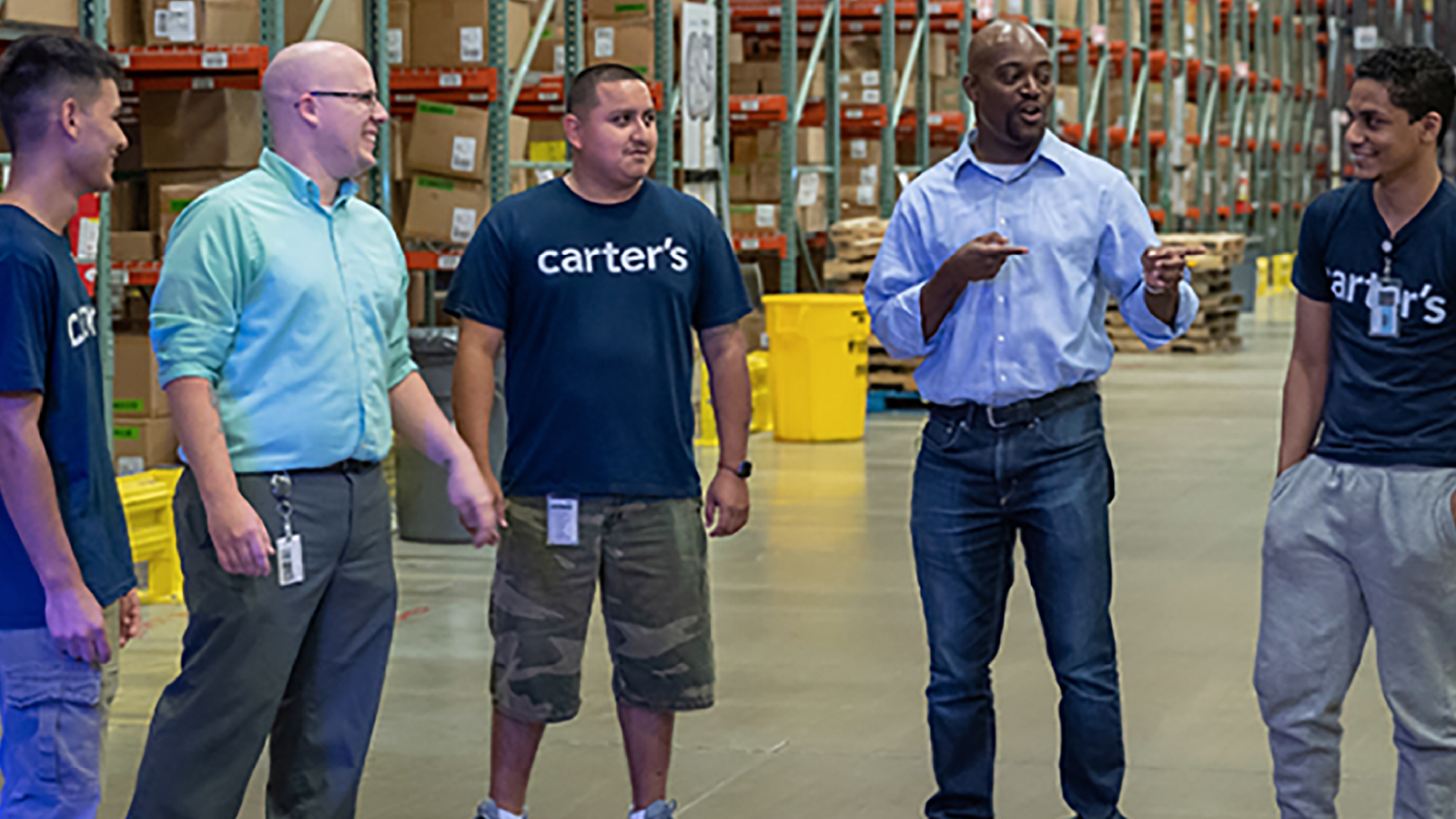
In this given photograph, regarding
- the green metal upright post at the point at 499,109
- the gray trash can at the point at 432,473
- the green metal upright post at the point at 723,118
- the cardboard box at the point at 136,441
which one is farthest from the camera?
the green metal upright post at the point at 723,118

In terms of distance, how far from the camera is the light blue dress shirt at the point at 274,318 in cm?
362

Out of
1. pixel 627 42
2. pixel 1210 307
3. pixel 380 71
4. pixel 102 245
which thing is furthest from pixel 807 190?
pixel 102 245

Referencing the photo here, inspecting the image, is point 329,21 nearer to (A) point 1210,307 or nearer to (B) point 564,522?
(B) point 564,522

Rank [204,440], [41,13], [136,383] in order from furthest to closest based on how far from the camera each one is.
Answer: [136,383] < [41,13] < [204,440]

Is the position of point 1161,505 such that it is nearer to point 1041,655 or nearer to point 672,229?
point 1041,655

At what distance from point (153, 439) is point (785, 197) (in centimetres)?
704

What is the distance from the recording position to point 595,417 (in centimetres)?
432

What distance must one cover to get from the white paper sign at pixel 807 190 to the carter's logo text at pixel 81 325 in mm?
12289

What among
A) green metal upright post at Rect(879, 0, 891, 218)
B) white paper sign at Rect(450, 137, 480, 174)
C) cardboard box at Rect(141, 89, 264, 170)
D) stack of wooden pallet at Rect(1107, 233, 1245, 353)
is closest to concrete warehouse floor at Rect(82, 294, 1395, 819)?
cardboard box at Rect(141, 89, 264, 170)

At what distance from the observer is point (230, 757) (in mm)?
3730

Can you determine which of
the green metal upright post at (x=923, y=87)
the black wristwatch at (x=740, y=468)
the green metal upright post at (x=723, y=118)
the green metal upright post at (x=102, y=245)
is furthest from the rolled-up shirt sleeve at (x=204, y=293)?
the green metal upright post at (x=923, y=87)

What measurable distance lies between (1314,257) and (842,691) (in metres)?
2.81

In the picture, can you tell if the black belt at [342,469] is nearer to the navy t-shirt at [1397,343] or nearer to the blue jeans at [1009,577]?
the blue jeans at [1009,577]

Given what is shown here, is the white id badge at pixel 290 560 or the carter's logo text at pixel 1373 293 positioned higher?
the carter's logo text at pixel 1373 293
